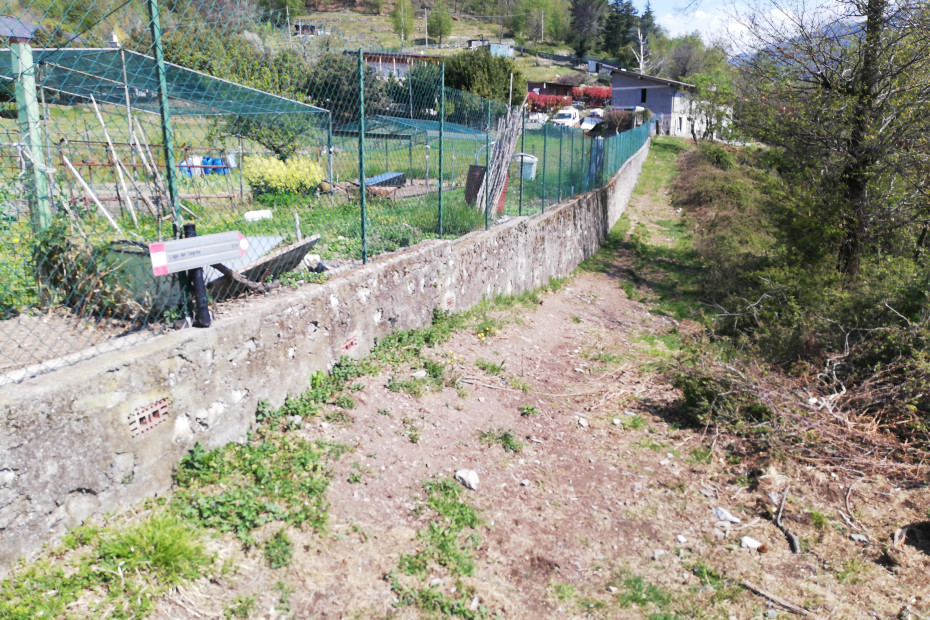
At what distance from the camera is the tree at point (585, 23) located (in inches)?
3814

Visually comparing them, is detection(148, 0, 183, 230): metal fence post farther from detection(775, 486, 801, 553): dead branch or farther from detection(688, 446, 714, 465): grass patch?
detection(775, 486, 801, 553): dead branch

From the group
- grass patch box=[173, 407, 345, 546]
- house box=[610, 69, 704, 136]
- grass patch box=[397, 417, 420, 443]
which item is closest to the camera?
grass patch box=[173, 407, 345, 546]

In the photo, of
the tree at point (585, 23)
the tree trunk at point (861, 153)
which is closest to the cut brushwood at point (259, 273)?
the tree trunk at point (861, 153)

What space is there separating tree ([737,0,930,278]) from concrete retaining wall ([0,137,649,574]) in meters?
6.83

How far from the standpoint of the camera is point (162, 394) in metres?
3.36

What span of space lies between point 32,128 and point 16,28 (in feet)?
2.01

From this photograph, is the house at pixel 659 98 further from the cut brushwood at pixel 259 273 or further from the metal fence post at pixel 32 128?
the metal fence post at pixel 32 128

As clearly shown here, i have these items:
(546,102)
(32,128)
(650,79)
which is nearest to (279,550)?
(32,128)

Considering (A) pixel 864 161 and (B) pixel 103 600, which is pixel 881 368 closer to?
(A) pixel 864 161

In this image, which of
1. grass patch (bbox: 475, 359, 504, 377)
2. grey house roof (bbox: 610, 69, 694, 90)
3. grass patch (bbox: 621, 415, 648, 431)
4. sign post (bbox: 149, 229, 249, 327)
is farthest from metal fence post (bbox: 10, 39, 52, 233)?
grey house roof (bbox: 610, 69, 694, 90)

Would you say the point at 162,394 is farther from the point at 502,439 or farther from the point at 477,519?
the point at 502,439

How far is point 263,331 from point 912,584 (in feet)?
13.3

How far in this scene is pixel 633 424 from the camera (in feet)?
18.3

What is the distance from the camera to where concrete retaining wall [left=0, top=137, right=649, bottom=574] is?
2764 mm
